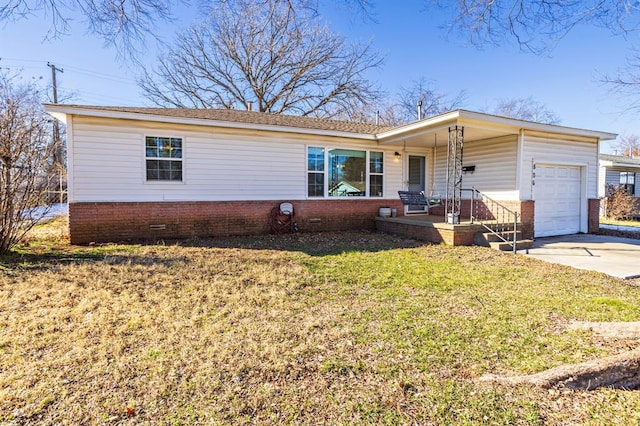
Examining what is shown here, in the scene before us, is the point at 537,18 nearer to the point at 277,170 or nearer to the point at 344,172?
the point at 344,172

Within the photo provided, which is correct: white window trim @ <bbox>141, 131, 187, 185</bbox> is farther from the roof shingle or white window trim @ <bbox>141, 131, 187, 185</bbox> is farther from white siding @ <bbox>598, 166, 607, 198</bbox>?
Result: white siding @ <bbox>598, 166, 607, 198</bbox>

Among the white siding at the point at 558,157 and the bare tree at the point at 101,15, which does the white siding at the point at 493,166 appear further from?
the bare tree at the point at 101,15

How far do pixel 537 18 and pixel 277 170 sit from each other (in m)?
6.74

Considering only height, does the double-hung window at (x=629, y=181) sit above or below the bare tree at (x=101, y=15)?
below

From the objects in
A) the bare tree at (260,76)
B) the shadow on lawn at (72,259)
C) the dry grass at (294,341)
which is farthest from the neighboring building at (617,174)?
the shadow on lawn at (72,259)

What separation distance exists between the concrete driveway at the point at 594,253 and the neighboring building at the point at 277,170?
634 millimetres

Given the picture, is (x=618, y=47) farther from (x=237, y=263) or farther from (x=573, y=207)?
(x=237, y=263)

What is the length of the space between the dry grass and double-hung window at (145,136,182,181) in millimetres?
3122

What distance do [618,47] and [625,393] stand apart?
7625 millimetres

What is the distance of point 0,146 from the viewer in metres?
5.91

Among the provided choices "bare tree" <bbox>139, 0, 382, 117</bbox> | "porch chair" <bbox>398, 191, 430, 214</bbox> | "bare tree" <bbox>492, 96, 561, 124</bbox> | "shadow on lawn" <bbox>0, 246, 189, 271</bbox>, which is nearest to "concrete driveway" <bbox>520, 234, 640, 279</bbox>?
"porch chair" <bbox>398, 191, 430, 214</bbox>

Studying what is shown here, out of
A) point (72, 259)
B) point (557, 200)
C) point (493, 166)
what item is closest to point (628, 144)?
point (557, 200)

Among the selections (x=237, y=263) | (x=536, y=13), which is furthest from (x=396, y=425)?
(x=536, y=13)

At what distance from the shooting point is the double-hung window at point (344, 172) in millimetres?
10211
